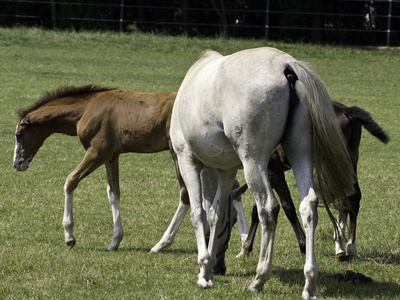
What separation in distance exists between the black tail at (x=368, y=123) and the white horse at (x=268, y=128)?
1.53 meters

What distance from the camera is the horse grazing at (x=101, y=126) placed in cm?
690

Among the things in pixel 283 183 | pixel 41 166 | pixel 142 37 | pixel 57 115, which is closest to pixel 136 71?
pixel 142 37

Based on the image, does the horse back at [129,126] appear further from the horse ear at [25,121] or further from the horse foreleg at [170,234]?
the horse foreleg at [170,234]

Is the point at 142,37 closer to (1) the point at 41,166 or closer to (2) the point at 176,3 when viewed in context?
(2) the point at 176,3

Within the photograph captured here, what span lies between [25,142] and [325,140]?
4049 millimetres

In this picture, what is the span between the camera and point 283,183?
6164mm

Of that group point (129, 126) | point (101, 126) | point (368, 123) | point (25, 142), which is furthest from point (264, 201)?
point (25, 142)

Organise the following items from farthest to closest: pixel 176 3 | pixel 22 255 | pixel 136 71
Result: pixel 176 3, pixel 136 71, pixel 22 255

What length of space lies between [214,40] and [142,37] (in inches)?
106

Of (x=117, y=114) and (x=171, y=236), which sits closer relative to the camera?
(x=171, y=236)

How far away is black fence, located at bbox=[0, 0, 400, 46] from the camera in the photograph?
27.3 metres

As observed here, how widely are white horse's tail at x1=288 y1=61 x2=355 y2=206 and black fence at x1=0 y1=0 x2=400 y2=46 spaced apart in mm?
21918

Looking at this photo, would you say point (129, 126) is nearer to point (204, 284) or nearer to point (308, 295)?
point (204, 284)

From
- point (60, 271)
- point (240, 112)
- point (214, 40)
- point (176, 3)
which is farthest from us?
point (176, 3)
